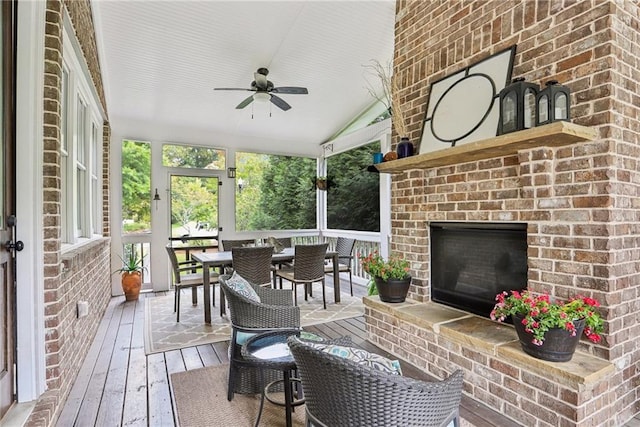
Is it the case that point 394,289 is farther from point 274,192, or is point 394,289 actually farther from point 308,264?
point 274,192

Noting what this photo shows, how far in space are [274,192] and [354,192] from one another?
1.61 m

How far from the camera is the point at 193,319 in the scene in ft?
13.4

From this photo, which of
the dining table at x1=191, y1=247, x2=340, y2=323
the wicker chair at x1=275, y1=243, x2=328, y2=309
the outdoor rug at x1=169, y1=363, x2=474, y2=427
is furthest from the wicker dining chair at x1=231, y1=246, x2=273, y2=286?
the outdoor rug at x1=169, y1=363, x2=474, y2=427

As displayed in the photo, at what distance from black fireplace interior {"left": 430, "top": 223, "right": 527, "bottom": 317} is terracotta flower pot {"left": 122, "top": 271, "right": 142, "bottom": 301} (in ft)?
13.6

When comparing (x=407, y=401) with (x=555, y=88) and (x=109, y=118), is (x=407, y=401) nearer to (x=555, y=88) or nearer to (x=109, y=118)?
(x=555, y=88)

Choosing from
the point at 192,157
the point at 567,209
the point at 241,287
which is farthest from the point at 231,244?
the point at 567,209

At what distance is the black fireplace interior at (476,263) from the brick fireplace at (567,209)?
13 centimetres

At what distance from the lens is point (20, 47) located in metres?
1.91

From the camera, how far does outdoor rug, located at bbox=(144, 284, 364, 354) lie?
3388 mm

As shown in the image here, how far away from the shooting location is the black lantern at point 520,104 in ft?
6.84

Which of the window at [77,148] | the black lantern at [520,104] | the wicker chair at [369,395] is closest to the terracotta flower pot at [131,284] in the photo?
the window at [77,148]

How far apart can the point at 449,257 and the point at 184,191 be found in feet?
15.2

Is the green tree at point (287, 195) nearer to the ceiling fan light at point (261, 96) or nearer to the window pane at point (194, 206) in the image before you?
the window pane at point (194, 206)

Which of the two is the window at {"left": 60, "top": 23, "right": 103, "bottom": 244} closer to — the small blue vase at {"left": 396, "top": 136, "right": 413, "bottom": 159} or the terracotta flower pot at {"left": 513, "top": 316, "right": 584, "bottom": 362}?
the small blue vase at {"left": 396, "top": 136, "right": 413, "bottom": 159}
